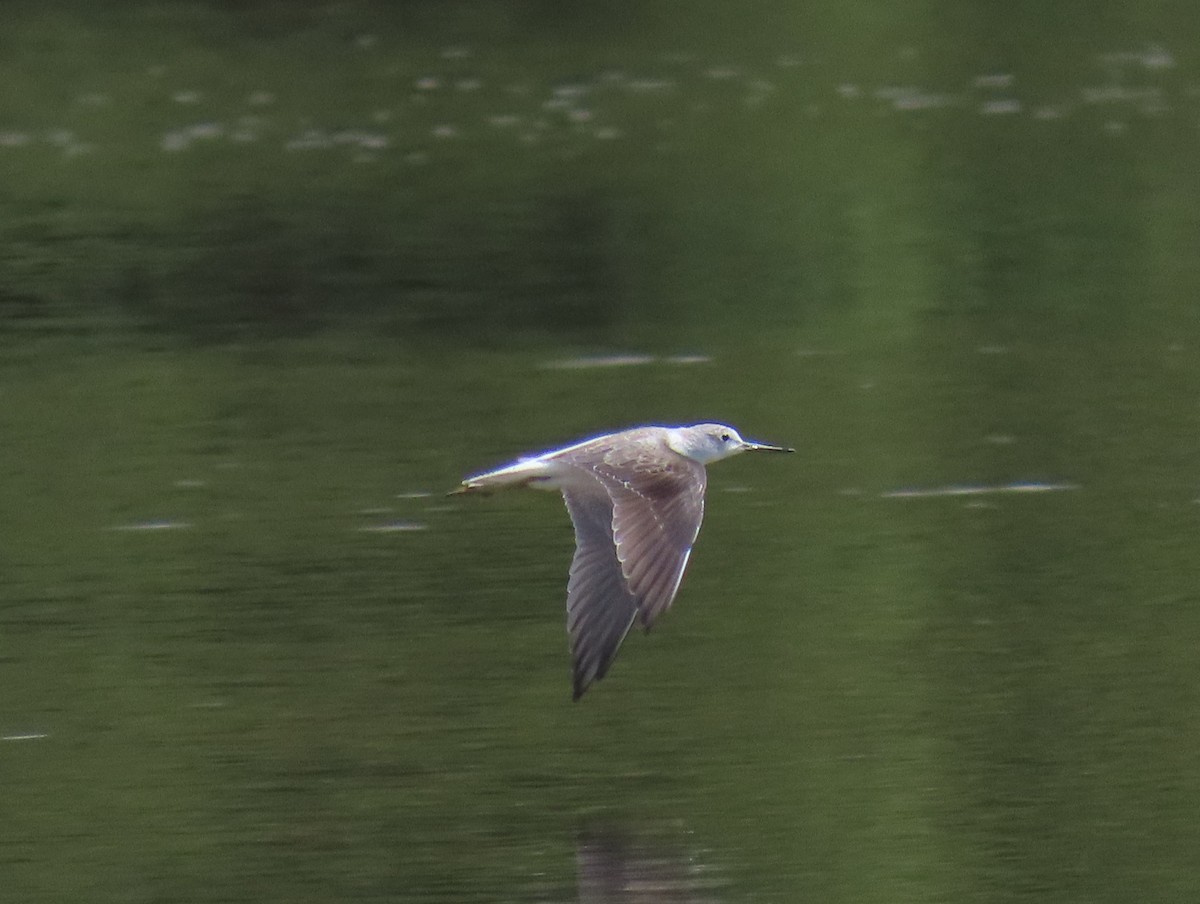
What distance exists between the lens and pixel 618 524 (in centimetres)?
720

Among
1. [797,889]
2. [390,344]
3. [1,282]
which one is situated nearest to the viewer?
[797,889]

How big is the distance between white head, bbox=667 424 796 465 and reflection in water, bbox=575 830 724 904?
6.73ft

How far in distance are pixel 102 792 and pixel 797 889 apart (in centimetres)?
A: 218

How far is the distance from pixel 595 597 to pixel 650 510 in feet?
0.98

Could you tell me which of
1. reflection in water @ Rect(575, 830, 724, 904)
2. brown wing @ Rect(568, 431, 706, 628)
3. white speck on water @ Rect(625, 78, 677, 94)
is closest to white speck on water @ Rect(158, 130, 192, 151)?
white speck on water @ Rect(625, 78, 677, 94)

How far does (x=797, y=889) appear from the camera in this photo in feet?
21.0

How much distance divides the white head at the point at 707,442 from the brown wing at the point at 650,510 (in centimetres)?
44

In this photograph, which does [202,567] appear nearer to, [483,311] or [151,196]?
[483,311]

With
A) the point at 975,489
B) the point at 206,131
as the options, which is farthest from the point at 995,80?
the point at 975,489

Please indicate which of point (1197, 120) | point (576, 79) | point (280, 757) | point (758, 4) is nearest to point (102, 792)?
point (280, 757)

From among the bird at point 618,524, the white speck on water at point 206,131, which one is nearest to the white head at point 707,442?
the bird at point 618,524

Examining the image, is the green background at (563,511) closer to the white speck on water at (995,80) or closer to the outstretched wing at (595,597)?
the white speck on water at (995,80)

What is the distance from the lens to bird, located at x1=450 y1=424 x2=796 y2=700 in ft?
22.9

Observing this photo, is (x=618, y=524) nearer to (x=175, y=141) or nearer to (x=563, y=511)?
(x=563, y=511)
